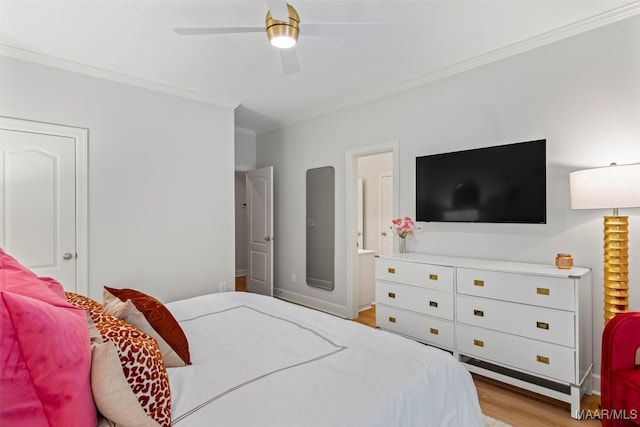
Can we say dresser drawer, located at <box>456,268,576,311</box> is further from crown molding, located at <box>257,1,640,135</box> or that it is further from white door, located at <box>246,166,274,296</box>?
white door, located at <box>246,166,274,296</box>

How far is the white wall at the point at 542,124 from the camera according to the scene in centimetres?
242

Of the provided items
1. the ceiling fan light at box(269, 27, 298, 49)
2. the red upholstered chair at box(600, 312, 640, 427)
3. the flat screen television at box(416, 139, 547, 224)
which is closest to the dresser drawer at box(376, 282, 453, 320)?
the flat screen television at box(416, 139, 547, 224)

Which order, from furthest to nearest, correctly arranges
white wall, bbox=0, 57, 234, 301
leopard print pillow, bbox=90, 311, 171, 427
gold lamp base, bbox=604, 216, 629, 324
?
white wall, bbox=0, 57, 234, 301 → gold lamp base, bbox=604, 216, 629, 324 → leopard print pillow, bbox=90, 311, 171, 427

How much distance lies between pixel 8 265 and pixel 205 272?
2.94 meters

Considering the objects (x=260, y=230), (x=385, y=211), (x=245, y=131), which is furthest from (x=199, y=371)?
(x=385, y=211)

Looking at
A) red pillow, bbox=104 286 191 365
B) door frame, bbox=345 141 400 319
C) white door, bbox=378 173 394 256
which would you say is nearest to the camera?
red pillow, bbox=104 286 191 365

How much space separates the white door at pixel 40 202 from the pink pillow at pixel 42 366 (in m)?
2.59

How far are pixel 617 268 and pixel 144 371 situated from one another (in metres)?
2.67

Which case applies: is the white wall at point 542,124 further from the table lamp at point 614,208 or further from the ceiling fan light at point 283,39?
the ceiling fan light at point 283,39

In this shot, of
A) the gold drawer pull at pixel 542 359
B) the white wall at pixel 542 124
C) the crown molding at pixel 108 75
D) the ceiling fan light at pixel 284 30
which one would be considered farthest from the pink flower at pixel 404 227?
the crown molding at pixel 108 75

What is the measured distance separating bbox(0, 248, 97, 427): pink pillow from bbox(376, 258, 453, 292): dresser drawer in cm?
254

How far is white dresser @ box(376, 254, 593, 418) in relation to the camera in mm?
2270

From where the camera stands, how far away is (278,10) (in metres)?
1.86

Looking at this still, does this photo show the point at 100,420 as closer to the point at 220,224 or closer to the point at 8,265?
the point at 8,265
